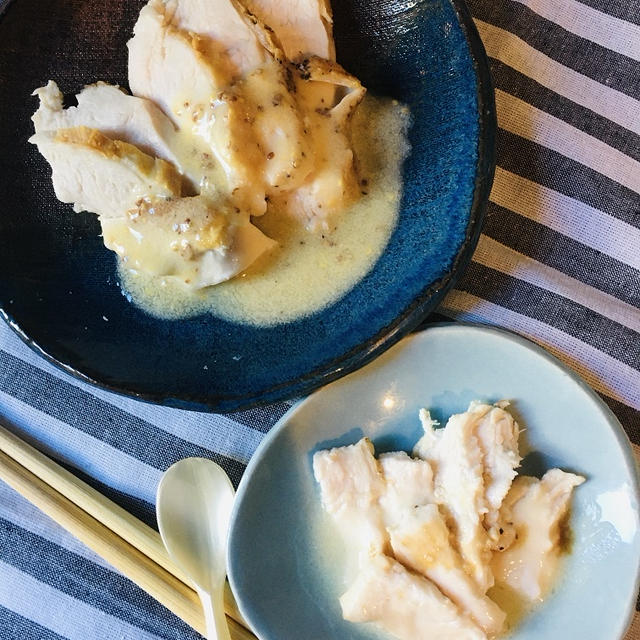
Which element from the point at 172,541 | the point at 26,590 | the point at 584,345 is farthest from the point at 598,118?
the point at 26,590

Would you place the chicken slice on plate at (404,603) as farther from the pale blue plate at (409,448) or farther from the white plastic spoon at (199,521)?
the white plastic spoon at (199,521)

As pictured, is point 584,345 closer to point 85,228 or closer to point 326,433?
point 326,433

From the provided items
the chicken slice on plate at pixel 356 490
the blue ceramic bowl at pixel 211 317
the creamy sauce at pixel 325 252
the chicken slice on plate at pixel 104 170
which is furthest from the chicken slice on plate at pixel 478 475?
the chicken slice on plate at pixel 104 170

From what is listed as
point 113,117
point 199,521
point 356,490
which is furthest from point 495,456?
point 113,117

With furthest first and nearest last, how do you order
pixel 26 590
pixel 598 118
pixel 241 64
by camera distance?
pixel 26 590, pixel 598 118, pixel 241 64

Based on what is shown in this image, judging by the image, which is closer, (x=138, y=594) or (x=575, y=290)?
(x=575, y=290)

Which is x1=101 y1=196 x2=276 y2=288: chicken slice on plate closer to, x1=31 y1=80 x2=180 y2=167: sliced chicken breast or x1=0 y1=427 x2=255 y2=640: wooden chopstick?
x1=31 y1=80 x2=180 y2=167: sliced chicken breast
